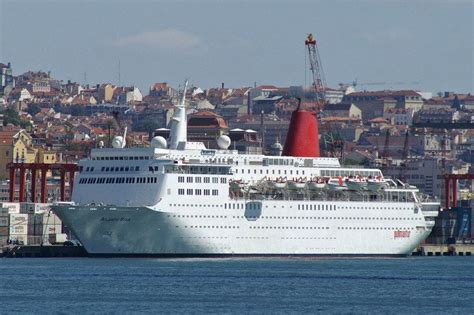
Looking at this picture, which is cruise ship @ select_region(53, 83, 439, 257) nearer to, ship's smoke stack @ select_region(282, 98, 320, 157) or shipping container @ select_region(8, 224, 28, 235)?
ship's smoke stack @ select_region(282, 98, 320, 157)

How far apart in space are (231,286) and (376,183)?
27951 mm

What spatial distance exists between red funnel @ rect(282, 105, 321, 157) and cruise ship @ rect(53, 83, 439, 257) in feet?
0.32

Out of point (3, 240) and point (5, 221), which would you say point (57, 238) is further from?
point (3, 240)

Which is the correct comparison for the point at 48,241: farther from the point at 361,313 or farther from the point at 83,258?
the point at 361,313

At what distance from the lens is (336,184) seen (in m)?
100

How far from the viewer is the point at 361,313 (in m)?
65.1

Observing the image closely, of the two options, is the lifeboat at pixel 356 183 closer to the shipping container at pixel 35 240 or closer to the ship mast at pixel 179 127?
the ship mast at pixel 179 127

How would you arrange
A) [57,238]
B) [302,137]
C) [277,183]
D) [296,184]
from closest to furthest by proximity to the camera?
1. [277,183]
2. [296,184]
3. [302,137]
4. [57,238]

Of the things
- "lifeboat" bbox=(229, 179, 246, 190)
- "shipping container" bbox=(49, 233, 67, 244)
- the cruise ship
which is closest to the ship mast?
the cruise ship

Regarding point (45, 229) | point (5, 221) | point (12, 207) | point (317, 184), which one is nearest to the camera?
point (317, 184)

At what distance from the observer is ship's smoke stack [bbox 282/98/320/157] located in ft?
342

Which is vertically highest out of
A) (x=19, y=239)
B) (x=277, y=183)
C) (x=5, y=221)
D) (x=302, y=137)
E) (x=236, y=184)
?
(x=302, y=137)

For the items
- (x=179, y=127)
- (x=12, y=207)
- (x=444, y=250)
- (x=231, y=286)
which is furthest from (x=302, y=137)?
(x=231, y=286)

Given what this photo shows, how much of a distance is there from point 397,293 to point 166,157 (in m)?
22.4
